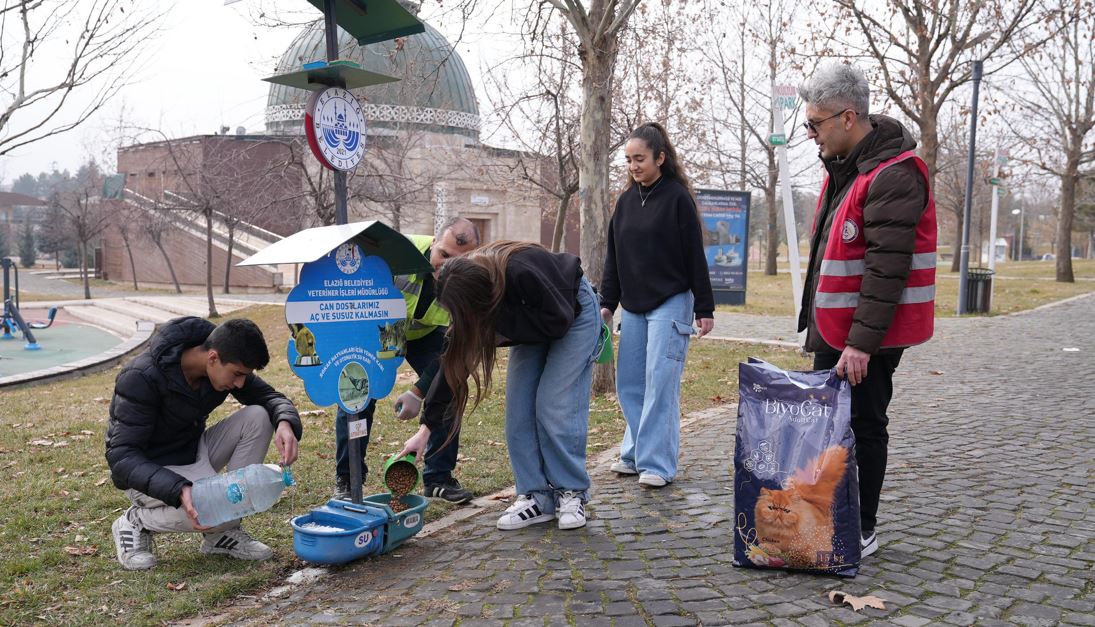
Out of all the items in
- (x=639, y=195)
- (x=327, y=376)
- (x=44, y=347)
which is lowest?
(x=44, y=347)

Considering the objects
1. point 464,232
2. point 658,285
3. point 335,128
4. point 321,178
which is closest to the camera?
point 335,128

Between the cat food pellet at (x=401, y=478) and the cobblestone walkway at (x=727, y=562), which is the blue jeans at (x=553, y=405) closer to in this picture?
the cobblestone walkway at (x=727, y=562)

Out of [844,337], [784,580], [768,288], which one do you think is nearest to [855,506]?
[784,580]

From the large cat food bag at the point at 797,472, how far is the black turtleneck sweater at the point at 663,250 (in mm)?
1282

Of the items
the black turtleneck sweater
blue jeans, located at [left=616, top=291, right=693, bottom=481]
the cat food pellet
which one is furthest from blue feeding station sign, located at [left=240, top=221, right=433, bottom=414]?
blue jeans, located at [left=616, top=291, right=693, bottom=481]

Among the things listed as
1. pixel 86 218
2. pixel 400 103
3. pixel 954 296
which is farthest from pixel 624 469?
pixel 86 218

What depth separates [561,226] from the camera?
770 inches

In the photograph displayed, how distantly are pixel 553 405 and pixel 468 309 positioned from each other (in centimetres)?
77

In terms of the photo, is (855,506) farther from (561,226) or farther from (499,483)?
(561,226)

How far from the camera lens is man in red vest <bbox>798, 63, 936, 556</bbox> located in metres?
3.31

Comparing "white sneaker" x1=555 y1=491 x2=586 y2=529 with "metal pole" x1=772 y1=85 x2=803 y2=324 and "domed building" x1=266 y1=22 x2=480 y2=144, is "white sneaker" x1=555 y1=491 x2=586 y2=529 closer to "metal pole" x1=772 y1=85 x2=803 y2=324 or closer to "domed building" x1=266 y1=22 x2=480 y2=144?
"metal pole" x1=772 y1=85 x2=803 y2=324

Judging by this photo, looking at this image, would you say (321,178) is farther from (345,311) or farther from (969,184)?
(345,311)

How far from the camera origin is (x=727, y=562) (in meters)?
3.68

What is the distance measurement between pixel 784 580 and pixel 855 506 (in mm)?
416
